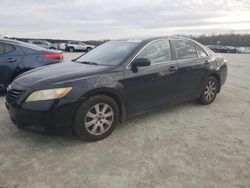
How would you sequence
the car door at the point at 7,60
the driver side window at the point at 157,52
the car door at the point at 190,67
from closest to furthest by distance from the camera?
1. the driver side window at the point at 157,52
2. the car door at the point at 190,67
3. the car door at the point at 7,60

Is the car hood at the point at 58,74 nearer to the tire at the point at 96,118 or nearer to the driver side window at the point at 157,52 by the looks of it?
the tire at the point at 96,118

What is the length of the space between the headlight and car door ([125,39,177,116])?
3.42 feet

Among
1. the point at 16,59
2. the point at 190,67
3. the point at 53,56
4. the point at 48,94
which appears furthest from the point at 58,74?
the point at 53,56

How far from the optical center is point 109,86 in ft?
13.4

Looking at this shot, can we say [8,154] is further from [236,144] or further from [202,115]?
[202,115]

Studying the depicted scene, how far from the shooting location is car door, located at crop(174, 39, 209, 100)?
528 centimetres

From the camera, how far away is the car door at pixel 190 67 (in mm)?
5277

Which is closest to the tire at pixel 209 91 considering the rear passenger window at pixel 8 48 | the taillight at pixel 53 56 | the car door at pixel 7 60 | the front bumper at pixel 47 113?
the front bumper at pixel 47 113

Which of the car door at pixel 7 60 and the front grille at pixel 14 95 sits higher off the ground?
the car door at pixel 7 60

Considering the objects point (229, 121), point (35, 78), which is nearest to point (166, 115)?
point (229, 121)

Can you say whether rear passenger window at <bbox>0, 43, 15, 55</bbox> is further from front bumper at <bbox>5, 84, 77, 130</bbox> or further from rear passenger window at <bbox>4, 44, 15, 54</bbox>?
front bumper at <bbox>5, 84, 77, 130</bbox>

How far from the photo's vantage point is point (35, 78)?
159 inches

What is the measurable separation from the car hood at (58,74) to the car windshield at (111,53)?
11.1 inches

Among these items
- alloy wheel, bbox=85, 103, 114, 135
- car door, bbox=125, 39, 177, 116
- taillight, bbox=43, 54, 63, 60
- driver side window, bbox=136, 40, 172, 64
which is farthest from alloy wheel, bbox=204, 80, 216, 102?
taillight, bbox=43, 54, 63, 60
